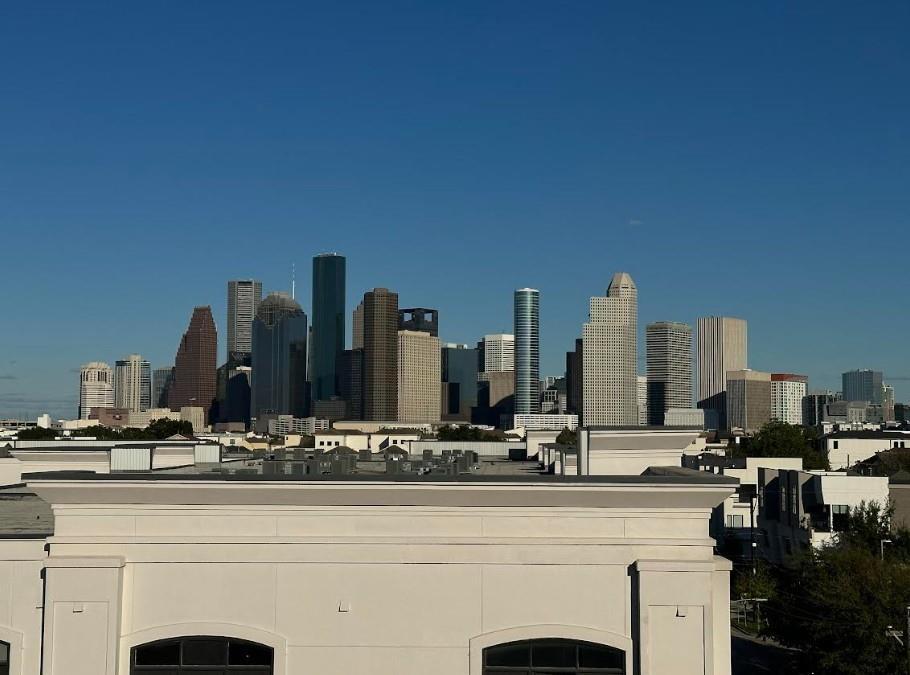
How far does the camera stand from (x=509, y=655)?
16000mm

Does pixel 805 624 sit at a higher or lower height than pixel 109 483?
lower

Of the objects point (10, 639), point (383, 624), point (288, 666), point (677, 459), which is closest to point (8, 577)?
point (10, 639)

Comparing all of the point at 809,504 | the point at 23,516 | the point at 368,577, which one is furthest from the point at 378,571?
the point at 809,504

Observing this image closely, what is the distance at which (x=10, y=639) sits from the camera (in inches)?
639

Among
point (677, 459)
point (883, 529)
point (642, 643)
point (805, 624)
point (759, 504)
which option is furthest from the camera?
point (759, 504)

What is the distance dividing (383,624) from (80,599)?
428cm

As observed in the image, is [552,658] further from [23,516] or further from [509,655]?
[23,516]

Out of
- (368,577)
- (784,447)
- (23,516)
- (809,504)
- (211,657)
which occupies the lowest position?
(809,504)

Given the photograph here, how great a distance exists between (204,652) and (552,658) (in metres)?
4.93

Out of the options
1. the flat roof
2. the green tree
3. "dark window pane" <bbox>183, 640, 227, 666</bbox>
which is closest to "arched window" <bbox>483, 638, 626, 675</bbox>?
"dark window pane" <bbox>183, 640, 227, 666</bbox>

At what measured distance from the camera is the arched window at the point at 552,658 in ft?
52.2

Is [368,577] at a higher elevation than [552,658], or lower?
higher

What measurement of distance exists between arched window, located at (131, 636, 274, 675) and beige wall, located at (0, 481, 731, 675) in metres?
0.19

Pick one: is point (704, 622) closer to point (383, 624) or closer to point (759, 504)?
point (383, 624)
